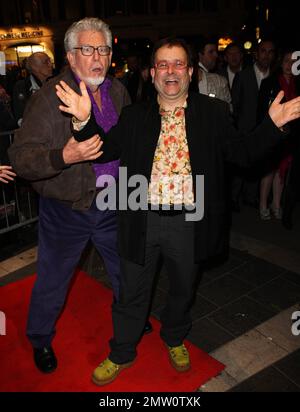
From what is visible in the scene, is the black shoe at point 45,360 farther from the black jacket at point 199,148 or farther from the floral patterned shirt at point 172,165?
the floral patterned shirt at point 172,165

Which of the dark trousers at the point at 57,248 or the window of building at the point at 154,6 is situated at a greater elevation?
the window of building at the point at 154,6

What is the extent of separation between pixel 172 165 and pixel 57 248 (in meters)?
1.01

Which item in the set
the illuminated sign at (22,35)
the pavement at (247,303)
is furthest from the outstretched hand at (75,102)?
the illuminated sign at (22,35)

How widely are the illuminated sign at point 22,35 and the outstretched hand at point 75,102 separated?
35341 mm

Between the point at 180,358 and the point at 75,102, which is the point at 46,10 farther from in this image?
the point at 180,358

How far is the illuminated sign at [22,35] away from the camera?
110 feet

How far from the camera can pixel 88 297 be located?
12.9 feet

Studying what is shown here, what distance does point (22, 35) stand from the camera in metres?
34.4

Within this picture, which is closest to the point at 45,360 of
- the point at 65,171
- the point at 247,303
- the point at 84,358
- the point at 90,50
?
the point at 84,358

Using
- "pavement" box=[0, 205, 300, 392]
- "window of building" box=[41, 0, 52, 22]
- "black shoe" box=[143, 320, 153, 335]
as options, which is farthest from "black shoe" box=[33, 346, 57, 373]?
"window of building" box=[41, 0, 52, 22]
